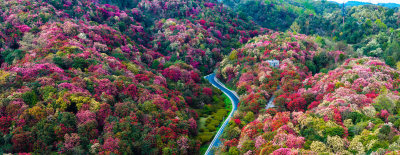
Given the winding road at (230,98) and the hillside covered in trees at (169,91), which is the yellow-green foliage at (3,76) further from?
the winding road at (230,98)

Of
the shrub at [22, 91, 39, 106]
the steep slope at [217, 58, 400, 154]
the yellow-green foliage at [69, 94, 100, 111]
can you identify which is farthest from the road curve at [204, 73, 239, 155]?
the shrub at [22, 91, 39, 106]

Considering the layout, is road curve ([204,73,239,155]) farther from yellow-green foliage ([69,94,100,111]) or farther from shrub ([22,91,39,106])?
shrub ([22,91,39,106])

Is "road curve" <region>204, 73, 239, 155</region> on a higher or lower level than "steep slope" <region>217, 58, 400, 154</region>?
lower

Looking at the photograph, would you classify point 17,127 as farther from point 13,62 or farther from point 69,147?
point 13,62

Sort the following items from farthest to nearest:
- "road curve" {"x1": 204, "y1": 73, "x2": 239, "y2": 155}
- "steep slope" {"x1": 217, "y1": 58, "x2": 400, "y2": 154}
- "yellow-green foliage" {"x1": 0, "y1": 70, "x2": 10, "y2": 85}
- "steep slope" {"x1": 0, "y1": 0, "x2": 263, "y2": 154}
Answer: "road curve" {"x1": 204, "y1": 73, "x2": 239, "y2": 155} < "yellow-green foliage" {"x1": 0, "y1": 70, "x2": 10, "y2": 85} < "steep slope" {"x1": 0, "y1": 0, "x2": 263, "y2": 154} < "steep slope" {"x1": 217, "y1": 58, "x2": 400, "y2": 154}

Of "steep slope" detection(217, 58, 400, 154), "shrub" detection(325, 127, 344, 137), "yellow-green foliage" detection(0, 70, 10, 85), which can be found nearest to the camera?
"steep slope" detection(217, 58, 400, 154)

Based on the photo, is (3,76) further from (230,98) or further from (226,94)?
(226,94)

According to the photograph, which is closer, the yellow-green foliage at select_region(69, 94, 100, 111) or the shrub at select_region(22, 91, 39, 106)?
the shrub at select_region(22, 91, 39, 106)

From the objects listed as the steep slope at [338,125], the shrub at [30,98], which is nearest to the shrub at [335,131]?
the steep slope at [338,125]
